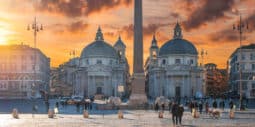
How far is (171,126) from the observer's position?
25406mm

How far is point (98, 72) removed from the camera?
120 metres

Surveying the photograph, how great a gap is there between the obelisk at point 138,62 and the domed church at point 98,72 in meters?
68.3

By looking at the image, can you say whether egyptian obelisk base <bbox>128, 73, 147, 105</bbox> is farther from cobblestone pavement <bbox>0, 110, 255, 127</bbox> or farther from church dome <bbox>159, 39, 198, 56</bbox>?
church dome <bbox>159, 39, 198, 56</bbox>

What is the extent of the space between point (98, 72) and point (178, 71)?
60.1ft

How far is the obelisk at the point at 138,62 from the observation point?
155 feet

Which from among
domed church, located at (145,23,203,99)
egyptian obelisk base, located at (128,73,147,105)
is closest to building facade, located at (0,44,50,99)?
domed church, located at (145,23,203,99)

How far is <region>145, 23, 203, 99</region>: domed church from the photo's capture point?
375 ft

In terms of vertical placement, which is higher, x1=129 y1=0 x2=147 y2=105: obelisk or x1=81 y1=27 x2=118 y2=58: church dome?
x1=81 y1=27 x2=118 y2=58: church dome

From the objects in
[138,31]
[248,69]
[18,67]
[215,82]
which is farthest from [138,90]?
[215,82]

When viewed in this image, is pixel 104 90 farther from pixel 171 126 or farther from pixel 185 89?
pixel 171 126

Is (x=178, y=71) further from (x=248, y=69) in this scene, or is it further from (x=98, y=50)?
(x=98, y=50)

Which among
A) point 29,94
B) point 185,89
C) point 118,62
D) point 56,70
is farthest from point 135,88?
point 56,70

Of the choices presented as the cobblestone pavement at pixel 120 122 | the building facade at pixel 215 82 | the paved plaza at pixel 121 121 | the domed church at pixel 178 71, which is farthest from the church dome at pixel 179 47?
the cobblestone pavement at pixel 120 122

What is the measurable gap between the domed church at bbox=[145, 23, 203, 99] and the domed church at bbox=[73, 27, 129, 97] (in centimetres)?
997
